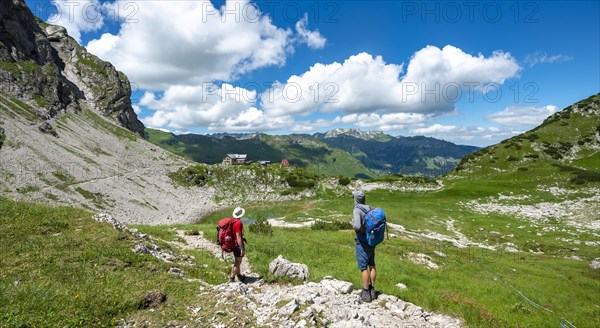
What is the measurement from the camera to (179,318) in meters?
8.95

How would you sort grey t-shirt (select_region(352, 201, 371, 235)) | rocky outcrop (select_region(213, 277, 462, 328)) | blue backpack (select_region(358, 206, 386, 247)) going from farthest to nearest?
grey t-shirt (select_region(352, 201, 371, 235)) → blue backpack (select_region(358, 206, 386, 247)) → rocky outcrop (select_region(213, 277, 462, 328))

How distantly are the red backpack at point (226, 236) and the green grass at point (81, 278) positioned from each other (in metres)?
1.70

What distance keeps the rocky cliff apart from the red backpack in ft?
396

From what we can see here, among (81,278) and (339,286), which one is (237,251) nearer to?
(339,286)

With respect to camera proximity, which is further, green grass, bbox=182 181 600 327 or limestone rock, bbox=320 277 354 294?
→ green grass, bbox=182 181 600 327

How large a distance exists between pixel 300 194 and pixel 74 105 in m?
118

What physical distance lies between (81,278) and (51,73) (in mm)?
160044

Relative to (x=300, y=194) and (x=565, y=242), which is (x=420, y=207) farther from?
(x=300, y=194)

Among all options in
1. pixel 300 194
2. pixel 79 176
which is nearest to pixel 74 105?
pixel 79 176

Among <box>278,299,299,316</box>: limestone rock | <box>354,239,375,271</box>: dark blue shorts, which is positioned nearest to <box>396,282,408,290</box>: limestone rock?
<box>354,239,375,271</box>: dark blue shorts

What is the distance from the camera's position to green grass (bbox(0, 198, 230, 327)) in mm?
8500

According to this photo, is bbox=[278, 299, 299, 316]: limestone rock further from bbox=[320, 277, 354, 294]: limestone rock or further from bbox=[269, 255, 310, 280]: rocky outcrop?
bbox=[269, 255, 310, 280]: rocky outcrop

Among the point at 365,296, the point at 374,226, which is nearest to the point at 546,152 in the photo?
the point at 365,296

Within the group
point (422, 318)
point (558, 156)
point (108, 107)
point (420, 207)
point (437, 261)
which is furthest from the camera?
point (108, 107)
